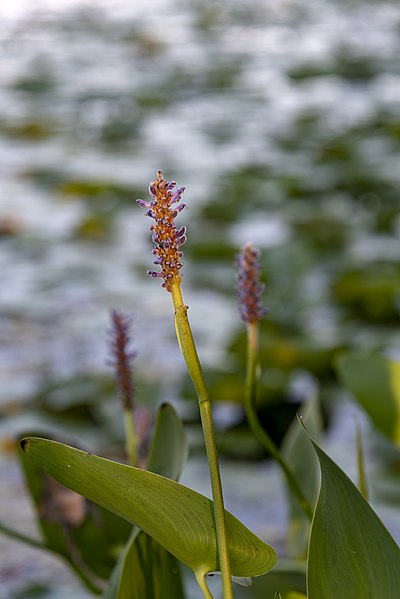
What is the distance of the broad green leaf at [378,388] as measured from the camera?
873 mm

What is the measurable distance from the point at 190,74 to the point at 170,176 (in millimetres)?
1269

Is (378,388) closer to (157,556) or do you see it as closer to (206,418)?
(157,556)

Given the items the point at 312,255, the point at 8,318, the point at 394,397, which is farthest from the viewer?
the point at 312,255

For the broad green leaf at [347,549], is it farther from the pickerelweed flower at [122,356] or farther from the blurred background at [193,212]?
the blurred background at [193,212]

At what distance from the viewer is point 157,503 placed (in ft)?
1.50

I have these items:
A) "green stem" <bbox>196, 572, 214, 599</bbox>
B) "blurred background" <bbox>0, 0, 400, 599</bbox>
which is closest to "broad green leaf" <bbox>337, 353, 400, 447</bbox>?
"blurred background" <bbox>0, 0, 400, 599</bbox>

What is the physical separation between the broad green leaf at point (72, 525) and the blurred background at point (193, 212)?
0.18 m

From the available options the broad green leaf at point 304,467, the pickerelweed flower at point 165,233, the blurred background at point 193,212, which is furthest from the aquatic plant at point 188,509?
the blurred background at point 193,212

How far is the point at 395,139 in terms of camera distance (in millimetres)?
2684

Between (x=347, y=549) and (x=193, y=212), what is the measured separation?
5.62 feet

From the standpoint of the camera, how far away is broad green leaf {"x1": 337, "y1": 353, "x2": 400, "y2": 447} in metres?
0.87

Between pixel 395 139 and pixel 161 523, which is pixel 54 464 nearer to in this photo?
pixel 161 523

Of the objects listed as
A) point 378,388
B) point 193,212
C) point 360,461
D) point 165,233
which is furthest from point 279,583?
point 193,212

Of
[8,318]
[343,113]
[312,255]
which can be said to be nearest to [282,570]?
[8,318]
